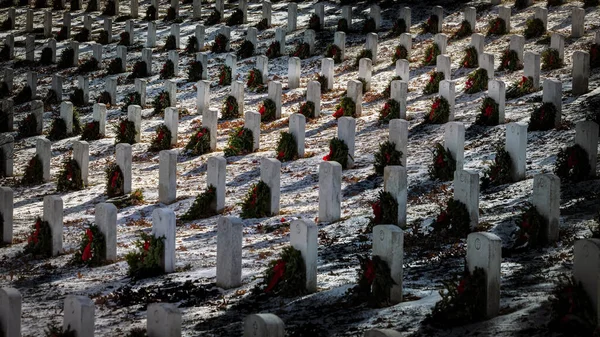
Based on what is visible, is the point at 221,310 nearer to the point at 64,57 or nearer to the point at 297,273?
the point at 297,273

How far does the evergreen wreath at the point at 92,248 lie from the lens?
12797 mm

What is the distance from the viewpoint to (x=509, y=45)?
2169cm

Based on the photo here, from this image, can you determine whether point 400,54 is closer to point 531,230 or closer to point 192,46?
point 192,46

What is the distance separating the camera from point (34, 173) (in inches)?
704

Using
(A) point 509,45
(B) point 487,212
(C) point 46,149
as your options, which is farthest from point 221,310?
(A) point 509,45

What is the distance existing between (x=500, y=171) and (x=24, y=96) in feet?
44.2

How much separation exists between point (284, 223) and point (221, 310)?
3.66 m

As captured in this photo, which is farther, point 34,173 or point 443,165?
point 34,173

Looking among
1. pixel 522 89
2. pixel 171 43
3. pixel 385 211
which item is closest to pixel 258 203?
pixel 385 211

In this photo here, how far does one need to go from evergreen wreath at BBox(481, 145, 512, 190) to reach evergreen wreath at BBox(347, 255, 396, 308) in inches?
175

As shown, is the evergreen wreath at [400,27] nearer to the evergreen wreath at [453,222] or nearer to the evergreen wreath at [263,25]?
the evergreen wreath at [263,25]

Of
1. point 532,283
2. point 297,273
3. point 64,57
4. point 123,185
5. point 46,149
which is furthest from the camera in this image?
point 64,57

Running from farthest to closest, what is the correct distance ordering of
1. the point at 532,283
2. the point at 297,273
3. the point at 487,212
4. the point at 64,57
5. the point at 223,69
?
the point at 64,57, the point at 223,69, the point at 487,212, the point at 297,273, the point at 532,283

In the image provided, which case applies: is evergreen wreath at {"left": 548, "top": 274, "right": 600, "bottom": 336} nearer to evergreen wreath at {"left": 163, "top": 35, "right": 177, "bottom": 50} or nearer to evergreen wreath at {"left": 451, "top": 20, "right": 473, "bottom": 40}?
evergreen wreath at {"left": 451, "top": 20, "right": 473, "bottom": 40}
